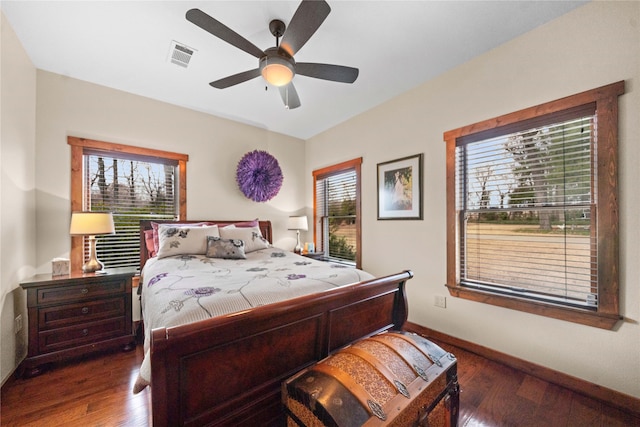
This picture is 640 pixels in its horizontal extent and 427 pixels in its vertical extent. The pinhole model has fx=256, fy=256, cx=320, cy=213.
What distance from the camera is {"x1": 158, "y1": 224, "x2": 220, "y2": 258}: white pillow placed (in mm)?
2600

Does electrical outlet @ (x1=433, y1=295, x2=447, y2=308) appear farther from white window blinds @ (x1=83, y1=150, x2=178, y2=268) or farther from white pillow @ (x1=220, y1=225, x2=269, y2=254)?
white window blinds @ (x1=83, y1=150, x2=178, y2=268)

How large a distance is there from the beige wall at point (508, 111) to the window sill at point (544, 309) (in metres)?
0.05

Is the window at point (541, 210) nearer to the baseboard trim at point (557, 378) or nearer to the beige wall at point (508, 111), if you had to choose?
the beige wall at point (508, 111)

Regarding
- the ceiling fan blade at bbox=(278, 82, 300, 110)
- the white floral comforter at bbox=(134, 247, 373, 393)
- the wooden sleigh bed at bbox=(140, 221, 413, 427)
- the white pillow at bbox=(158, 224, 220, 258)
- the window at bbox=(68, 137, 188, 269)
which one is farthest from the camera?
the window at bbox=(68, 137, 188, 269)

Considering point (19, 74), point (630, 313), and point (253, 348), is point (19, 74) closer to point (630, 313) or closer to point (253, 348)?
point (253, 348)

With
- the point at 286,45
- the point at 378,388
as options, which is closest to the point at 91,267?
the point at 286,45

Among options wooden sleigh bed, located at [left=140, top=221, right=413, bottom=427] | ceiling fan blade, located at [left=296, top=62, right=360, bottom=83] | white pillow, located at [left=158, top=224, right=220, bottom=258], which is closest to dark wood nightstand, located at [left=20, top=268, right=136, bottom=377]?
white pillow, located at [left=158, top=224, right=220, bottom=258]

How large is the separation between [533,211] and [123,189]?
4.19 m

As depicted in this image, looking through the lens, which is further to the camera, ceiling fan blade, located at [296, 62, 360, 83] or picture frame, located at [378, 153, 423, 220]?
picture frame, located at [378, 153, 423, 220]

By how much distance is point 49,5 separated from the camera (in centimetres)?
183

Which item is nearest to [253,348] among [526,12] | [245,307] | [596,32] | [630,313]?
[245,307]

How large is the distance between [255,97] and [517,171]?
2.87m

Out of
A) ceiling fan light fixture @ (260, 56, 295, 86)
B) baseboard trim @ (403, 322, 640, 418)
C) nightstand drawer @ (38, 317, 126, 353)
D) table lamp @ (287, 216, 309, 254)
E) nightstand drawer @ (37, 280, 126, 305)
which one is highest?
ceiling fan light fixture @ (260, 56, 295, 86)

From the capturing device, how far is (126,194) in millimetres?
3045
